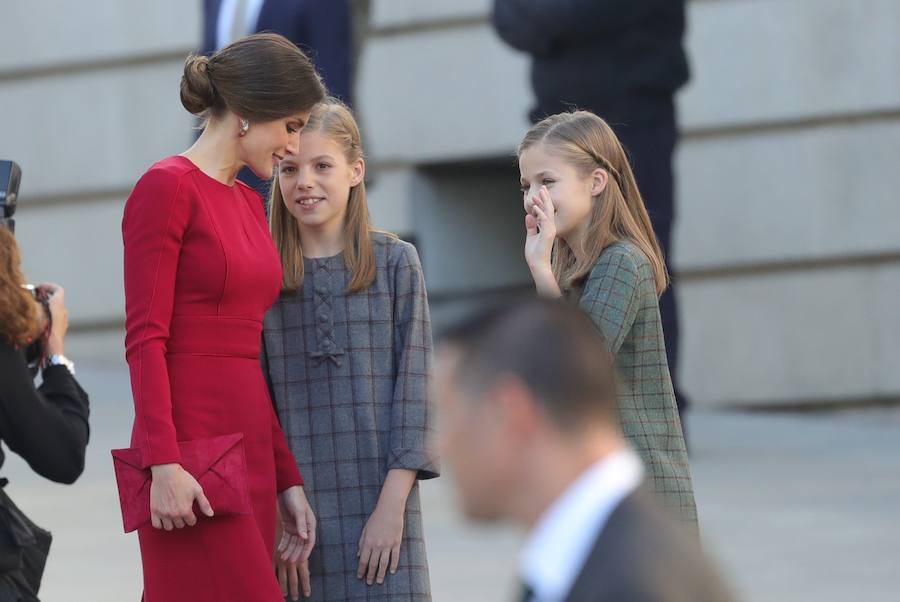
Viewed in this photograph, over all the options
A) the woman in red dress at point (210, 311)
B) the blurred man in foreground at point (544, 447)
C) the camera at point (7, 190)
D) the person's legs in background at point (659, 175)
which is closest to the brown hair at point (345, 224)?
the woman in red dress at point (210, 311)

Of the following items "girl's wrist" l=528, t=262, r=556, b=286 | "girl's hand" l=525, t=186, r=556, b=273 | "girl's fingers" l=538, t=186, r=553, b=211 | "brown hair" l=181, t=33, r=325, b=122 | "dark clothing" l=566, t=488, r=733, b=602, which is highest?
"brown hair" l=181, t=33, r=325, b=122

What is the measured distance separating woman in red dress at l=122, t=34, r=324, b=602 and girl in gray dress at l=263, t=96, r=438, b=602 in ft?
0.63

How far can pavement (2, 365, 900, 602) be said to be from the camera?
17.9 feet

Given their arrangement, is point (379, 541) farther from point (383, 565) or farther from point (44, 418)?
point (44, 418)

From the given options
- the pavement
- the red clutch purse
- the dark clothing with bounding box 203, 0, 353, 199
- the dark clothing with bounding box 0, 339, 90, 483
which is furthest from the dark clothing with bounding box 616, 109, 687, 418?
the red clutch purse

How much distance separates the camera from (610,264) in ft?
11.2

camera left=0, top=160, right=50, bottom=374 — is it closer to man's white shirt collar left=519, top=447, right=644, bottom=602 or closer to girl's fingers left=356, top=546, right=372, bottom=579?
girl's fingers left=356, top=546, right=372, bottom=579

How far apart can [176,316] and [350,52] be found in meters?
2.99

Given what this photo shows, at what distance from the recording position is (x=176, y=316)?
11.0 ft

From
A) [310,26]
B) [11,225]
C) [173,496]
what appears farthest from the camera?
[310,26]

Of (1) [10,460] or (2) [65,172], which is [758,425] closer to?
(1) [10,460]

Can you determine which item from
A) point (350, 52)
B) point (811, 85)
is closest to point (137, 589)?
point (350, 52)

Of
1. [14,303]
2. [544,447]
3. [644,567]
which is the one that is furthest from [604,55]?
[644,567]

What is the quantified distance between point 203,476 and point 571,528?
1736mm
